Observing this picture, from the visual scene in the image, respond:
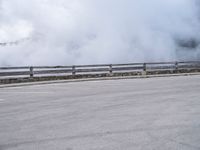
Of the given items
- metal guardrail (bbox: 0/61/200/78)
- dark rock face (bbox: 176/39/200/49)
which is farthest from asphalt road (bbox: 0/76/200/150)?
dark rock face (bbox: 176/39/200/49)

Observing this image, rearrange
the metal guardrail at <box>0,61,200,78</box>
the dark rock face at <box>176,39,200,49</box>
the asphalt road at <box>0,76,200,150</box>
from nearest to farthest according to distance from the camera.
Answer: the asphalt road at <box>0,76,200,150</box> < the metal guardrail at <box>0,61,200,78</box> < the dark rock face at <box>176,39,200,49</box>

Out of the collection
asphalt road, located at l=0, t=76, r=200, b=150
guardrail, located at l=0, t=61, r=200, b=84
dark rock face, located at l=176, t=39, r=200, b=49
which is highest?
dark rock face, located at l=176, t=39, r=200, b=49

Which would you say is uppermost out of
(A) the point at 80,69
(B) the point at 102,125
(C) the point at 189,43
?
(C) the point at 189,43

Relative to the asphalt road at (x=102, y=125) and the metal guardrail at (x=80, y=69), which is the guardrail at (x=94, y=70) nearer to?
the metal guardrail at (x=80, y=69)

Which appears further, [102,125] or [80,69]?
[80,69]

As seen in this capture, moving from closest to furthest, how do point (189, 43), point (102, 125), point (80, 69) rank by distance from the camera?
point (102, 125), point (80, 69), point (189, 43)

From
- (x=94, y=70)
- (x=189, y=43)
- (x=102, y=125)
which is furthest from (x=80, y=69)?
(x=189, y=43)

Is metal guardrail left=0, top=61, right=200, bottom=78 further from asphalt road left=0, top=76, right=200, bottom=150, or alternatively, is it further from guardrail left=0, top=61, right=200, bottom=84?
asphalt road left=0, top=76, right=200, bottom=150

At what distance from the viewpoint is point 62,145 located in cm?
747

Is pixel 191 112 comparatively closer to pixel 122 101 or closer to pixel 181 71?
pixel 122 101

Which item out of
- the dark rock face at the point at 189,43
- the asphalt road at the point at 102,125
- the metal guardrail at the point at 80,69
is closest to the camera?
the asphalt road at the point at 102,125

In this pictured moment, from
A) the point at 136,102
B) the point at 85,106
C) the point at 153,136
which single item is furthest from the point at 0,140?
the point at 136,102

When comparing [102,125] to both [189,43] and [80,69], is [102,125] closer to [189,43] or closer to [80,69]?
[80,69]

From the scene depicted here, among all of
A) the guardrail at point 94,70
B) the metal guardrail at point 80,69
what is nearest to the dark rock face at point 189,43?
the metal guardrail at point 80,69
